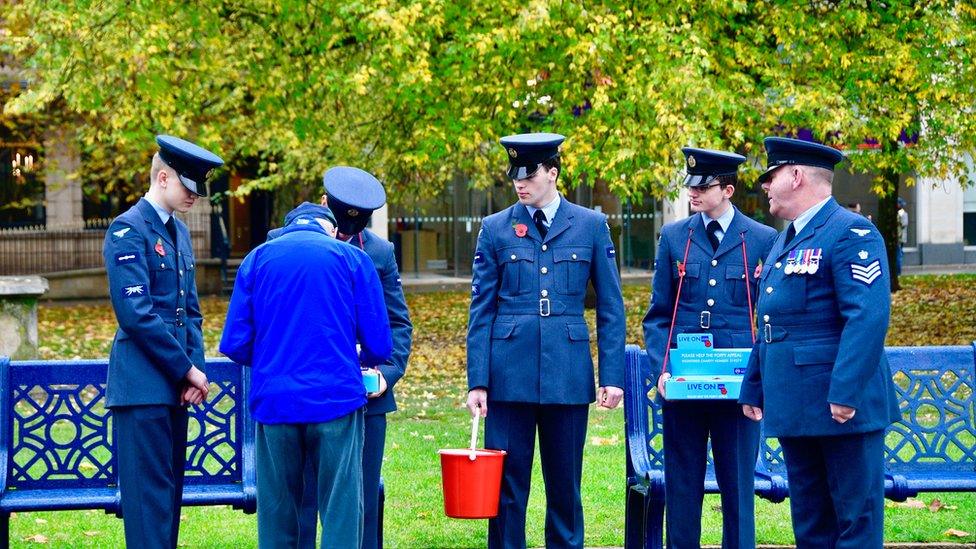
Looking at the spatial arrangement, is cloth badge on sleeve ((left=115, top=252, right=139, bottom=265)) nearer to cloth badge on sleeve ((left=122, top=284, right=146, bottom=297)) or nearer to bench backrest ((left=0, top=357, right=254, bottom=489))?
cloth badge on sleeve ((left=122, top=284, right=146, bottom=297))

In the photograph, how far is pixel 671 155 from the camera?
14664mm

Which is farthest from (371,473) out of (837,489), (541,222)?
(837,489)

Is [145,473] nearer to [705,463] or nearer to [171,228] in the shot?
[171,228]

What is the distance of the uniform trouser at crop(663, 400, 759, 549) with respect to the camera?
6438 millimetres

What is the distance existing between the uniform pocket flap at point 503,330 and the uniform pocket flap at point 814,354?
4.80 ft

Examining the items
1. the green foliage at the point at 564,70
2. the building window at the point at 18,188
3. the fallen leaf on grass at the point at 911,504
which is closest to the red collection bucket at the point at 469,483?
the fallen leaf on grass at the point at 911,504

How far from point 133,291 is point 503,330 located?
1.72 m

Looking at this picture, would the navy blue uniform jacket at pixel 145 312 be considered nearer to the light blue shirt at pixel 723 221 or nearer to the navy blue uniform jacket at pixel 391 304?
the navy blue uniform jacket at pixel 391 304

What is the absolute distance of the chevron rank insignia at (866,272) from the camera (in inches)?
210

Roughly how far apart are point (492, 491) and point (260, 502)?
3.39ft

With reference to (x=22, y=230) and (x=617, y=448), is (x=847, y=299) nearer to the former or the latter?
(x=617, y=448)

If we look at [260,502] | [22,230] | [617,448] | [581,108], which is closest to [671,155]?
[581,108]

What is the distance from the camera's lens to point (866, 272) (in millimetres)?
5344

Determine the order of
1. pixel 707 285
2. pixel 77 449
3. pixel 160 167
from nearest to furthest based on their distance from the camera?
pixel 160 167, pixel 707 285, pixel 77 449
